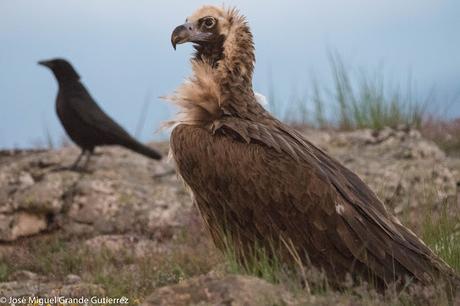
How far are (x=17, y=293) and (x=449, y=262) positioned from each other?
3119 millimetres

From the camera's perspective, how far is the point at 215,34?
21.2 ft

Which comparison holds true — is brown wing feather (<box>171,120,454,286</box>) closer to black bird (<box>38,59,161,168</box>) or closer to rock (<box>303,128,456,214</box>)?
rock (<box>303,128,456,214</box>)

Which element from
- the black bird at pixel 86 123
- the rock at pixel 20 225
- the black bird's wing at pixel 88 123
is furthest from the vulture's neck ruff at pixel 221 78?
the black bird's wing at pixel 88 123

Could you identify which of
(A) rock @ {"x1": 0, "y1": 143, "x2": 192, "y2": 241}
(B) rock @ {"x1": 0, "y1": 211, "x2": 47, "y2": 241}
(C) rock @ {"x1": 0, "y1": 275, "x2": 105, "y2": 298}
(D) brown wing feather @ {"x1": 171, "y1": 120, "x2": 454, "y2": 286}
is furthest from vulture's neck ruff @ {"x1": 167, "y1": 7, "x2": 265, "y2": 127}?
(B) rock @ {"x1": 0, "y1": 211, "x2": 47, "y2": 241}

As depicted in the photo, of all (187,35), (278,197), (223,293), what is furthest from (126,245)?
(223,293)

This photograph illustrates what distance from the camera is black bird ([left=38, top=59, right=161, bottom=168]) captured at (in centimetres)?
1283

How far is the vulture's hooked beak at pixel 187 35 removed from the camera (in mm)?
6461

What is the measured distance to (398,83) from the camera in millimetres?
13852

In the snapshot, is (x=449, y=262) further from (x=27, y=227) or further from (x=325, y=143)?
(x=325, y=143)

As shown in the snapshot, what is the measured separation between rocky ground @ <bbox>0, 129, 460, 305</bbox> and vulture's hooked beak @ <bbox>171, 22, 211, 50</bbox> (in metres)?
1.78

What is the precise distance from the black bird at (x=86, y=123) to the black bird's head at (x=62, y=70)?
0.04m

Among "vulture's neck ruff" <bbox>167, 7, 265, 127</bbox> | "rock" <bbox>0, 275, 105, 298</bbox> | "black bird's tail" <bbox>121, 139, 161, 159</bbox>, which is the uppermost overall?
"vulture's neck ruff" <bbox>167, 7, 265, 127</bbox>

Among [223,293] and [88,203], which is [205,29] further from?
[88,203]

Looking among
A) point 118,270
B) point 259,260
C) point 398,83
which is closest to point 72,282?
point 118,270
